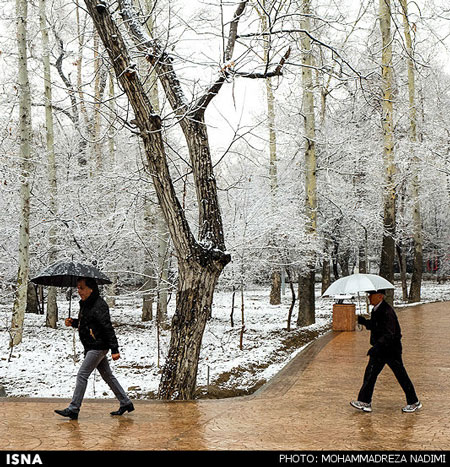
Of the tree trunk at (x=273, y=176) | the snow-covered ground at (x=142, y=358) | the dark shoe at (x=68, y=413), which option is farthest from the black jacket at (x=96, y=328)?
the tree trunk at (x=273, y=176)

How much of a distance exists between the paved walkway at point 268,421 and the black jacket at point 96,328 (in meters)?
0.88

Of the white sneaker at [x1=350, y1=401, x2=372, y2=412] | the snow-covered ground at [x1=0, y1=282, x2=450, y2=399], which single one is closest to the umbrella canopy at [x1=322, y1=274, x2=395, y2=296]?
the white sneaker at [x1=350, y1=401, x2=372, y2=412]

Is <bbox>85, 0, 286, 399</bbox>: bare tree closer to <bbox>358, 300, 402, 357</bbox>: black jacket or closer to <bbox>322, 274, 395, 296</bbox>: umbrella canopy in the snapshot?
<bbox>322, 274, 395, 296</bbox>: umbrella canopy

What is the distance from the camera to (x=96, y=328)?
20.5ft

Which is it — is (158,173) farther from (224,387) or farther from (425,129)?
(425,129)

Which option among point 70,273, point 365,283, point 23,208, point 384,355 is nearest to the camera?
point 70,273

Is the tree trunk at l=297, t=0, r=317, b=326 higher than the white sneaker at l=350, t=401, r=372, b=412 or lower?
higher

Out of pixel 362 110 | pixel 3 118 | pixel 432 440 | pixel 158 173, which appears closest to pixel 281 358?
pixel 158 173

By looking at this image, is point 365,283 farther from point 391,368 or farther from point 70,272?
point 70,272

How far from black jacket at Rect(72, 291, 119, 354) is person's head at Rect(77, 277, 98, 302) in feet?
0.43

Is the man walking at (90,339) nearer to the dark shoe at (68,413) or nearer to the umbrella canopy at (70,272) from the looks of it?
the dark shoe at (68,413)

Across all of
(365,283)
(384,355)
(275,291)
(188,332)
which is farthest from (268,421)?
(275,291)

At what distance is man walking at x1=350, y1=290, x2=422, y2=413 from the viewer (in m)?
6.55

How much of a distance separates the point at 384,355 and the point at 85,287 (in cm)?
370
